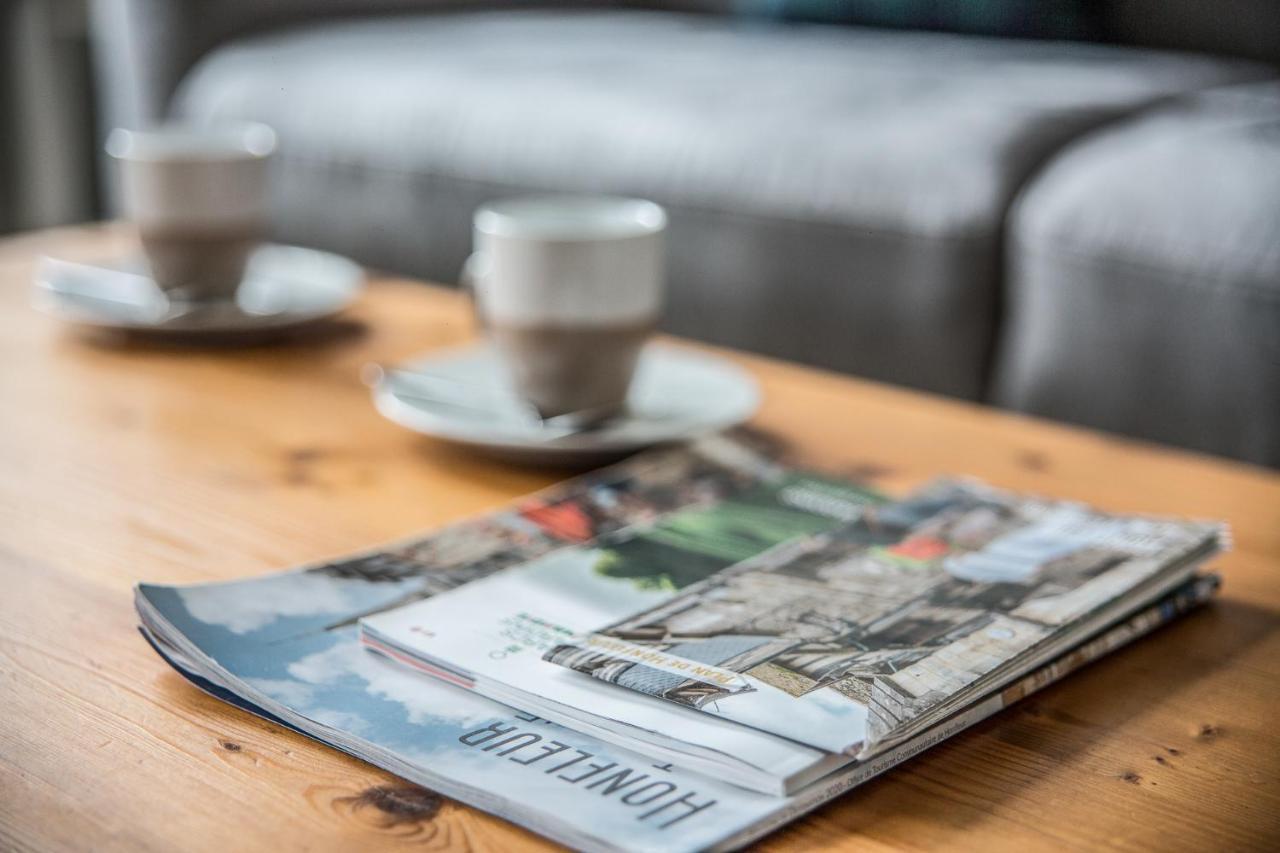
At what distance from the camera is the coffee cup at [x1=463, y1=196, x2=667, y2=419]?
30.5 inches

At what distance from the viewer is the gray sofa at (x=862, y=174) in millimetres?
1185

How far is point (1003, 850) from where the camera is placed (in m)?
0.42

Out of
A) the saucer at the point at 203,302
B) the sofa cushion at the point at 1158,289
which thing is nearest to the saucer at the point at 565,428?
the saucer at the point at 203,302

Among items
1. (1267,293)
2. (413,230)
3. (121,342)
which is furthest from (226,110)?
(1267,293)

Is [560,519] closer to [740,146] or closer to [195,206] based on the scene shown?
[195,206]

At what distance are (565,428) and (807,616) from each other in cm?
29

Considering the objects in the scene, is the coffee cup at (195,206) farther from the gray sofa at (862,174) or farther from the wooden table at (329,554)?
the gray sofa at (862,174)

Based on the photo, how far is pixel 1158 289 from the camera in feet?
3.87

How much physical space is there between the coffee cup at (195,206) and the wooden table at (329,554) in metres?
0.07

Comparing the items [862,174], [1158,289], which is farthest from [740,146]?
[1158,289]

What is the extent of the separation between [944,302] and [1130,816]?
2.94ft

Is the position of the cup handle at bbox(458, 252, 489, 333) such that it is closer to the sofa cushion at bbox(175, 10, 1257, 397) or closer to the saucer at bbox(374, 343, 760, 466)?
the saucer at bbox(374, 343, 760, 466)

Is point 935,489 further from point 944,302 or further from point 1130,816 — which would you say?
point 944,302

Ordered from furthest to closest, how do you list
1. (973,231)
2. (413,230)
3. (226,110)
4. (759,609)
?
(226,110) → (413,230) → (973,231) → (759,609)
